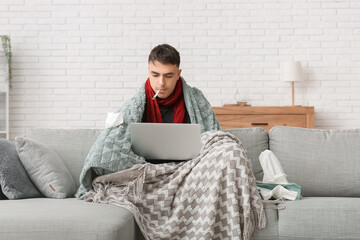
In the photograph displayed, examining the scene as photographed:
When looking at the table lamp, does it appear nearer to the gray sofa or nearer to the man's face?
the gray sofa

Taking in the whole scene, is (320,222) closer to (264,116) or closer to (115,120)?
(115,120)

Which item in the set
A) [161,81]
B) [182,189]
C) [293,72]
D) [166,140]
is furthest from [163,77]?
[293,72]

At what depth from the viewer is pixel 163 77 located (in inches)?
116

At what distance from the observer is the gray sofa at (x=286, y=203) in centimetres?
191

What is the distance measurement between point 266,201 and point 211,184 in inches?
13.0

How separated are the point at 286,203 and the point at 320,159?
1.98 feet

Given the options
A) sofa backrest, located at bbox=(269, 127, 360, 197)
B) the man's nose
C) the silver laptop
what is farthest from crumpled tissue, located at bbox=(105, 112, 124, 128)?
sofa backrest, located at bbox=(269, 127, 360, 197)

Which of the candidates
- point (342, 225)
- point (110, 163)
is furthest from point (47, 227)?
point (342, 225)

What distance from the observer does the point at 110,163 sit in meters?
2.50

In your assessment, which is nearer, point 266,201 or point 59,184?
point 266,201

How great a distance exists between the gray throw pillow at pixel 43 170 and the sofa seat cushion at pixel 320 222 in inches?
45.8

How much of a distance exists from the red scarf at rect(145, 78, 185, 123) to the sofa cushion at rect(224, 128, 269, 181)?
13.8 inches

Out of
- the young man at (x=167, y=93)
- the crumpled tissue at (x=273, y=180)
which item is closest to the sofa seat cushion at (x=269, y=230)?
the crumpled tissue at (x=273, y=180)

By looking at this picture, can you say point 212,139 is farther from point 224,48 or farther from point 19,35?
point 19,35
